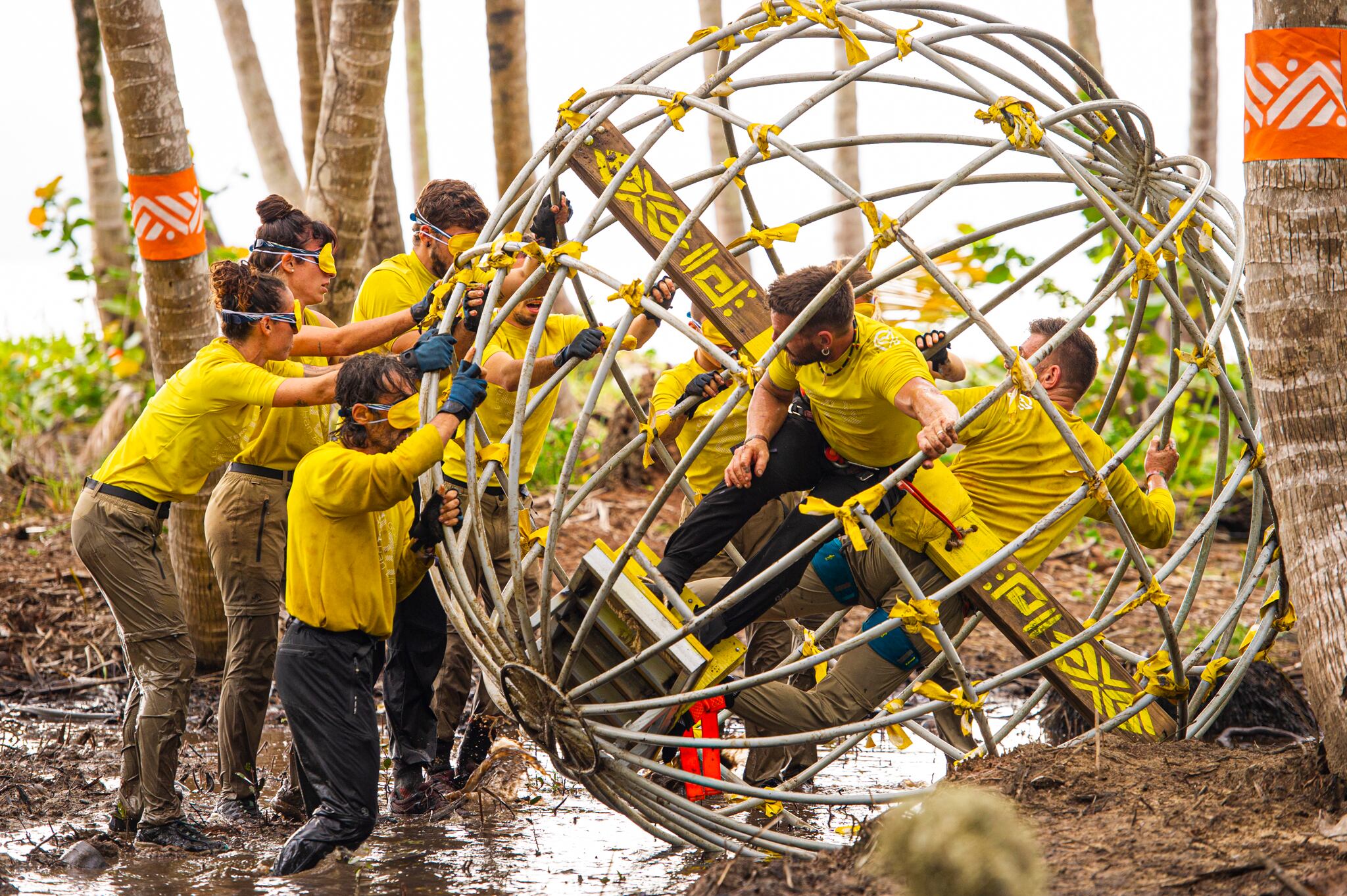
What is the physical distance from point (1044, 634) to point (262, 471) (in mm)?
2945

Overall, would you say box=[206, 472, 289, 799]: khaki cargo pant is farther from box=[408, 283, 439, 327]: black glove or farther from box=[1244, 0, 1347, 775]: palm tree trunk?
box=[1244, 0, 1347, 775]: palm tree trunk

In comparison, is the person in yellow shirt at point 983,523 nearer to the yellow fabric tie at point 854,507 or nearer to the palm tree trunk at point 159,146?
the yellow fabric tie at point 854,507

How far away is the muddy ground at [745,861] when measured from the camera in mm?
3145

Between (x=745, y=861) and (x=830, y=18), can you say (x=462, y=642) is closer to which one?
(x=745, y=861)

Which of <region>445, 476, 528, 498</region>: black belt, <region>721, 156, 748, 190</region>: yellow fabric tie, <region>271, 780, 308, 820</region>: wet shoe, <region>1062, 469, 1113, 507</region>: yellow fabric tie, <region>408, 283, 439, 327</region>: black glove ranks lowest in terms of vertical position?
<region>271, 780, 308, 820</region>: wet shoe

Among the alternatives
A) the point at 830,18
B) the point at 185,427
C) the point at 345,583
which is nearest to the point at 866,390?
the point at 830,18

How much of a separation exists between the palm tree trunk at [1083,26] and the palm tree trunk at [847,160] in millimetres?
1733

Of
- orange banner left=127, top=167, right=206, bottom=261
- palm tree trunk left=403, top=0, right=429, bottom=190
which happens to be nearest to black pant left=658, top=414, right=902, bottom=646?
orange banner left=127, top=167, right=206, bottom=261

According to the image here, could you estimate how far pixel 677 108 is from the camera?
162 inches

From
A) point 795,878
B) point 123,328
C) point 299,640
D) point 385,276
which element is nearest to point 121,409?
point 123,328

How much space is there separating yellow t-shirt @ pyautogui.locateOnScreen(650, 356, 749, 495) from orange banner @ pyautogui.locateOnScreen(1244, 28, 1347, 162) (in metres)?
2.25

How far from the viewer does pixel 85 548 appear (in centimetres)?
432

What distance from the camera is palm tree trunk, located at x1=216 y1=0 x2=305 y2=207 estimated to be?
1003 centimetres

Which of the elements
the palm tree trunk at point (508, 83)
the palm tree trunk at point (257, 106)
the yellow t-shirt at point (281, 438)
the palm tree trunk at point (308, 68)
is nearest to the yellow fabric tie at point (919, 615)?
the yellow t-shirt at point (281, 438)
